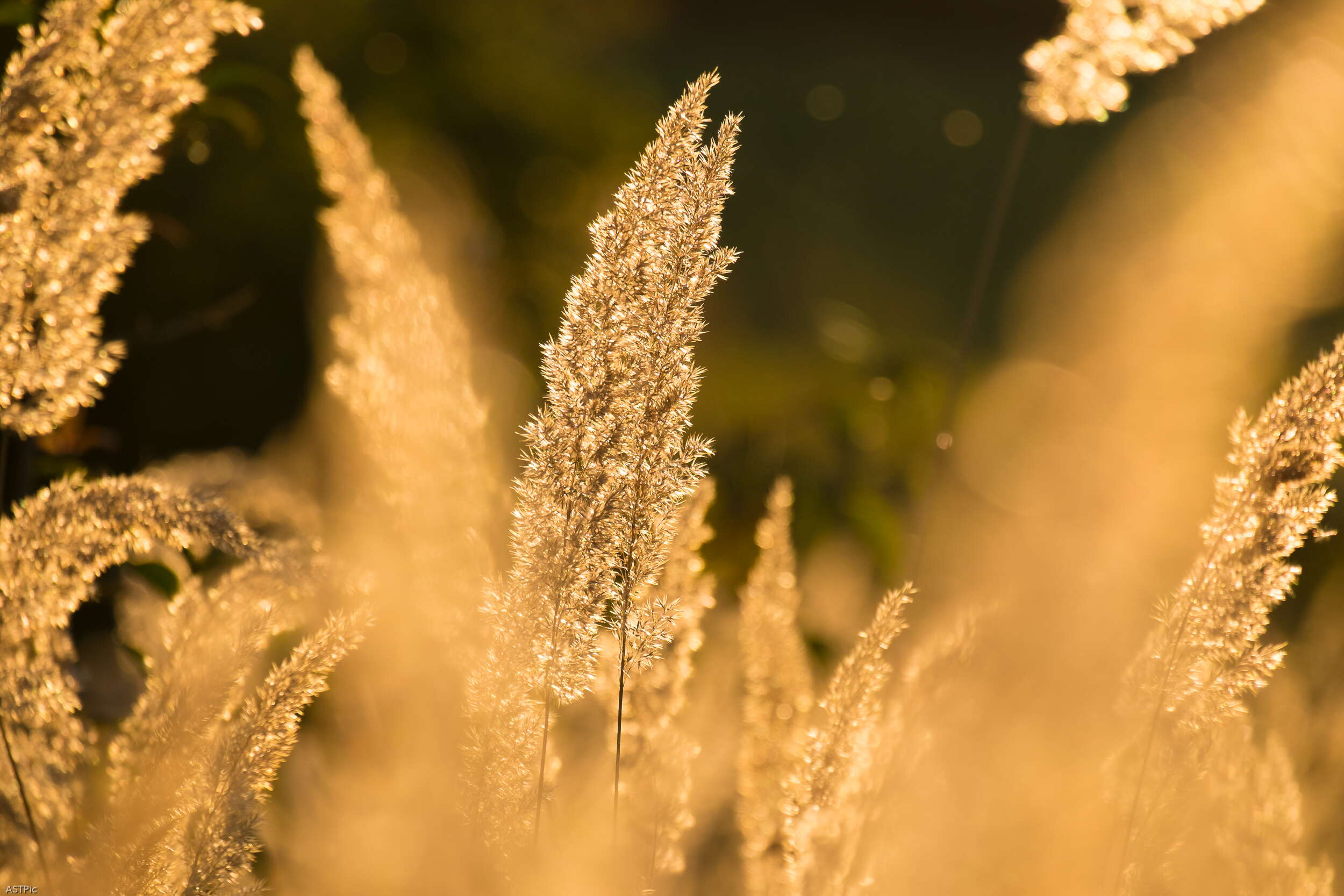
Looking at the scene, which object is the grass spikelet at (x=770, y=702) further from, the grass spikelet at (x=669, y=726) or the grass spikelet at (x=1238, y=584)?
the grass spikelet at (x=1238, y=584)

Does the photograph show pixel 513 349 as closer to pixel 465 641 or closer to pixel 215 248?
pixel 215 248

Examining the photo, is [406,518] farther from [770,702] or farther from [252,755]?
[770,702]

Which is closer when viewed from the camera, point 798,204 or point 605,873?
→ point 605,873

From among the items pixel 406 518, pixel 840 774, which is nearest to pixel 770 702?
pixel 840 774

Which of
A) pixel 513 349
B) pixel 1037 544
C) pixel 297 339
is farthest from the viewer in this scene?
pixel 297 339

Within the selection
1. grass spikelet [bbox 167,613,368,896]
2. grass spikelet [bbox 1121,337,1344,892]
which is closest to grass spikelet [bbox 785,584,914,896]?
grass spikelet [bbox 1121,337,1344,892]

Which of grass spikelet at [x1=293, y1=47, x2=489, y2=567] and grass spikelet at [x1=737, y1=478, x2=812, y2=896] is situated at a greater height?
grass spikelet at [x1=293, y1=47, x2=489, y2=567]

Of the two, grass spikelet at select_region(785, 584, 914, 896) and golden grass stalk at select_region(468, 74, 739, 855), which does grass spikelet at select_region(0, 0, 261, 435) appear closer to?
golden grass stalk at select_region(468, 74, 739, 855)

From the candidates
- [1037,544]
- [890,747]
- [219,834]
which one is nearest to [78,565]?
[219,834]
